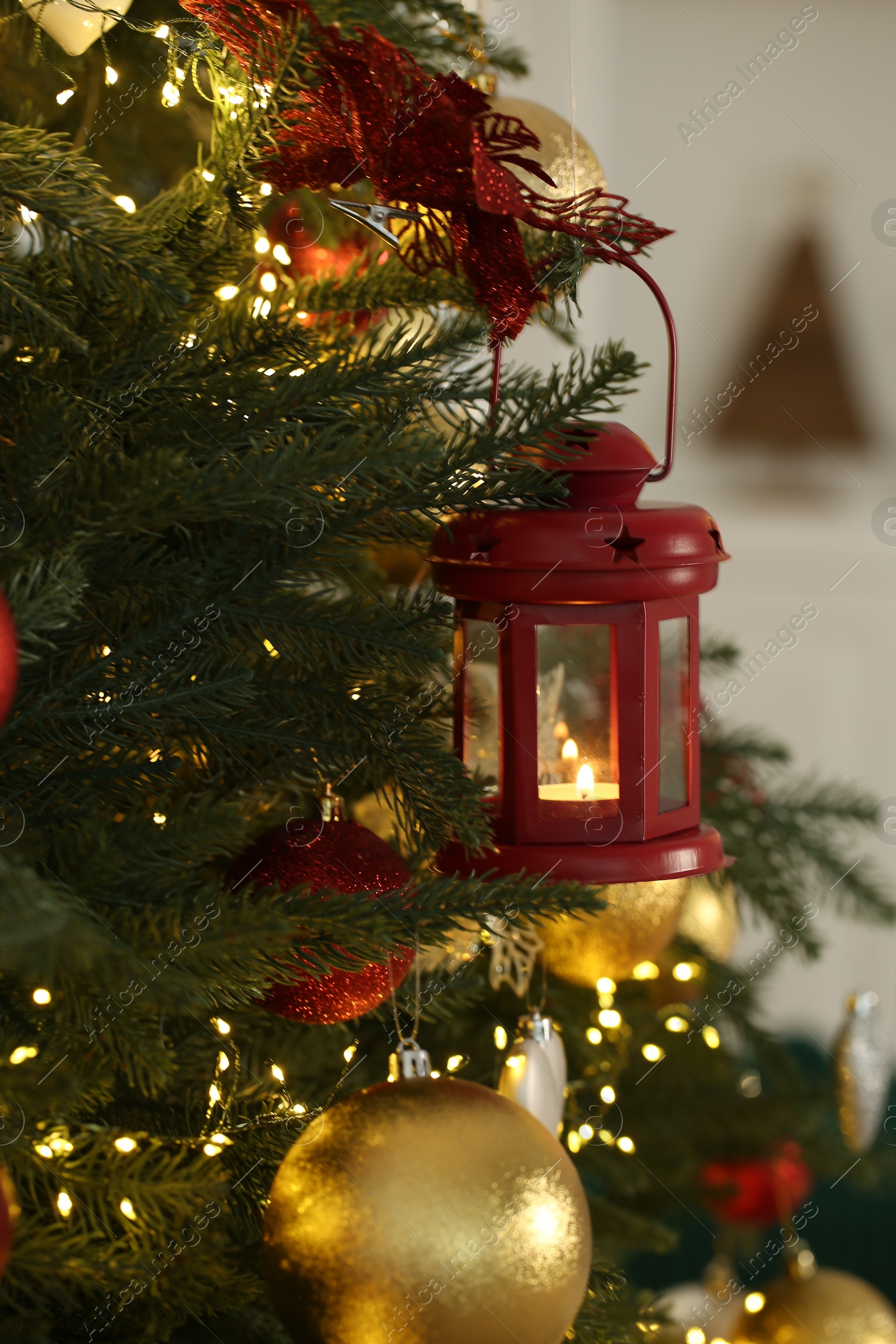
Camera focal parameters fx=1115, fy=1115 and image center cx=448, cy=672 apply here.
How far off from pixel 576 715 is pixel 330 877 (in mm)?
153

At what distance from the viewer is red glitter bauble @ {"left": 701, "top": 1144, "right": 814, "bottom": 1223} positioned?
1.03 m

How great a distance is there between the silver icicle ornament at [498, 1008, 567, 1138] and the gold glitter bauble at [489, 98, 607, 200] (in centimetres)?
47

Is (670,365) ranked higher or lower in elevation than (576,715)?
higher

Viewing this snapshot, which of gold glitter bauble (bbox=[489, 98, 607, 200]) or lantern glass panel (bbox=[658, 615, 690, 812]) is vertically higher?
gold glitter bauble (bbox=[489, 98, 607, 200])

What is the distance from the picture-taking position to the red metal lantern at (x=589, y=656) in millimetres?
500

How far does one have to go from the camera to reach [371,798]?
654 mm

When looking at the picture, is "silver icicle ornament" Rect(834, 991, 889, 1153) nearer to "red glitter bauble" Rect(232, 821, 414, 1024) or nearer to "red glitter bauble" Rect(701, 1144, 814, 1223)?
"red glitter bauble" Rect(701, 1144, 814, 1223)

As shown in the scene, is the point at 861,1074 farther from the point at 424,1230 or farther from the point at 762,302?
the point at 762,302

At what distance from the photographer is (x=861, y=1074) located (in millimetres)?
970
